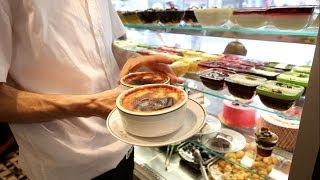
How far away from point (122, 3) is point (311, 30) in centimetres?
136

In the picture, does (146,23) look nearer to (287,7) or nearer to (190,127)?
(287,7)

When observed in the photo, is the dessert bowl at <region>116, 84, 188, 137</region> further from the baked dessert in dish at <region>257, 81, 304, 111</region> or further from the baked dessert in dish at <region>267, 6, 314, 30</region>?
the baked dessert in dish at <region>267, 6, 314, 30</region>

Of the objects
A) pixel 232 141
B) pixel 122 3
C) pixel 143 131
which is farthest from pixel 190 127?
pixel 122 3

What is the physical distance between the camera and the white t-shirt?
0.68 metres

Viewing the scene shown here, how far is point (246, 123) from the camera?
1.06 m

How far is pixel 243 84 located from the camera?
2.54 ft

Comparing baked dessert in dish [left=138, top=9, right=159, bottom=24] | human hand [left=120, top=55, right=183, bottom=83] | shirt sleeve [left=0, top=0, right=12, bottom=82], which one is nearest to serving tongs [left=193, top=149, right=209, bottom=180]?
human hand [left=120, top=55, right=183, bottom=83]

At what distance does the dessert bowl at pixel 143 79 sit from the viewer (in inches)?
27.9

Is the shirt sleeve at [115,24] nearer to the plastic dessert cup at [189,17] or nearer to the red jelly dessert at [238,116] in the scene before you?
the plastic dessert cup at [189,17]

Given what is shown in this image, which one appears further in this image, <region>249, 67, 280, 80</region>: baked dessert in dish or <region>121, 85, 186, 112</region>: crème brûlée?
<region>249, 67, 280, 80</region>: baked dessert in dish

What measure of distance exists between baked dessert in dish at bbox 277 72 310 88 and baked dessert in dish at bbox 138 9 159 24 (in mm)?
664

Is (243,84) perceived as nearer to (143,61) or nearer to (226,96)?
(226,96)

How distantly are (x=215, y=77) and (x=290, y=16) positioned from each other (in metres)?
0.29

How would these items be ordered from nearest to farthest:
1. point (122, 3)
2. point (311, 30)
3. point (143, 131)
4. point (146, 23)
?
point (143, 131)
point (311, 30)
point (146, 23)
point (122, 3)
